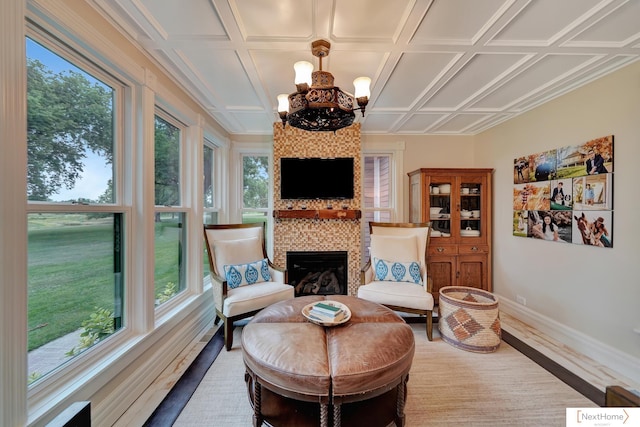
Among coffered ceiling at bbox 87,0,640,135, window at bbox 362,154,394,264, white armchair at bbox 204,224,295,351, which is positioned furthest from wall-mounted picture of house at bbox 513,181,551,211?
white armchair at bbox 204,224,295,351

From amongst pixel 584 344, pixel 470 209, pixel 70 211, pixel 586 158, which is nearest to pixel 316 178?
pixel 470 209

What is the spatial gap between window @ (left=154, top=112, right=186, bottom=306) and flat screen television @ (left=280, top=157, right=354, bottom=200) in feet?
4.50

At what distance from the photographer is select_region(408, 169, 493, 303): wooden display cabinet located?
11.8ft

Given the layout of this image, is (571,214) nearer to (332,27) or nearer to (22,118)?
(332,27)

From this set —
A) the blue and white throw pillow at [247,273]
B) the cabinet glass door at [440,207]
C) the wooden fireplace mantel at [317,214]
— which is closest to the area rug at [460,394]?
the blue and white throw pillow at [247,273]

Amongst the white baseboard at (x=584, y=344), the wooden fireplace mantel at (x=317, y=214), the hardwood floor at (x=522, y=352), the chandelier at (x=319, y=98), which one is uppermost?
the chandelier at (x=319, y=98)

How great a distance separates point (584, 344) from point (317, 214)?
307 centimetres

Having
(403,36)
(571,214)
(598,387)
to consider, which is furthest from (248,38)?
(598,387)

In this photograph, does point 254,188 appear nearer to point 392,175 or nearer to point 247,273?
point 247,273

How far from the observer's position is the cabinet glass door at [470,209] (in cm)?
366

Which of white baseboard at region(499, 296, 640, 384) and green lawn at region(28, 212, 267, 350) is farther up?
green lawn at region(28, 212, 267, 350)

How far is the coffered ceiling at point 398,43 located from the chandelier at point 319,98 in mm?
296

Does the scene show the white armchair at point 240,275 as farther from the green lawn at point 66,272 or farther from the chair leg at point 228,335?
the green lawn at point 66,272

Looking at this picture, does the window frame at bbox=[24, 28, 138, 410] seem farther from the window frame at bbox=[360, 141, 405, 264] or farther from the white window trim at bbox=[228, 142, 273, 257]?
the window frame at bbox=[360, 141, 405, 264]
